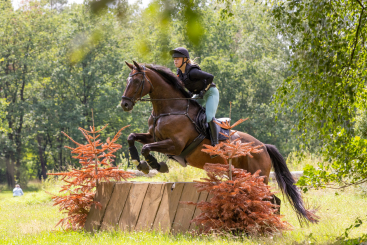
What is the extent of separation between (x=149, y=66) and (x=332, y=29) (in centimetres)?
302

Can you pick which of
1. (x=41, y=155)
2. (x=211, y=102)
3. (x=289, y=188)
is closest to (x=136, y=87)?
(x=211, y=102)

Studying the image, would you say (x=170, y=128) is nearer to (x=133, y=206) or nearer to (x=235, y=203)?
(x=133, y=206)

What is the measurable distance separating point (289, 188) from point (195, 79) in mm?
2511

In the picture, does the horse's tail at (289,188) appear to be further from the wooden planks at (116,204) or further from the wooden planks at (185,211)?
the wooden planks at (116,204)

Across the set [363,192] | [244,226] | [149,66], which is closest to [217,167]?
[244,226]

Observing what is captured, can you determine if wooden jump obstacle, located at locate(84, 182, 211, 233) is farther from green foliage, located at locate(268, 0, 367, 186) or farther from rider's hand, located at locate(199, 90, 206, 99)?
green foliage, located at locate(268, 0, 367, 186)

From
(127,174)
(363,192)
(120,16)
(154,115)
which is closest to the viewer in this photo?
(120,16)

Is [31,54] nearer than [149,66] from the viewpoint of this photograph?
No

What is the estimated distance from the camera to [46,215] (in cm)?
1048

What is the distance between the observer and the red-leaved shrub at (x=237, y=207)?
16.5 feet

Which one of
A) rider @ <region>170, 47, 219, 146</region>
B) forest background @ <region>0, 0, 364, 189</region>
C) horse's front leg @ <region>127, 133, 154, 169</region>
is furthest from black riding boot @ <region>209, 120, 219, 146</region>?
forest background @ <region>0, 0, 364, 189</region>

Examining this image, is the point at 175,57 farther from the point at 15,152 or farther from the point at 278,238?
the point at 15,152

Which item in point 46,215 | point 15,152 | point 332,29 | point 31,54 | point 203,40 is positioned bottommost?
point 15,152

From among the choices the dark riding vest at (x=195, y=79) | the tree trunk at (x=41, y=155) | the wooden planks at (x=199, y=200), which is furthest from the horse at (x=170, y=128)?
the tree trunk at (x=41, y=155)
